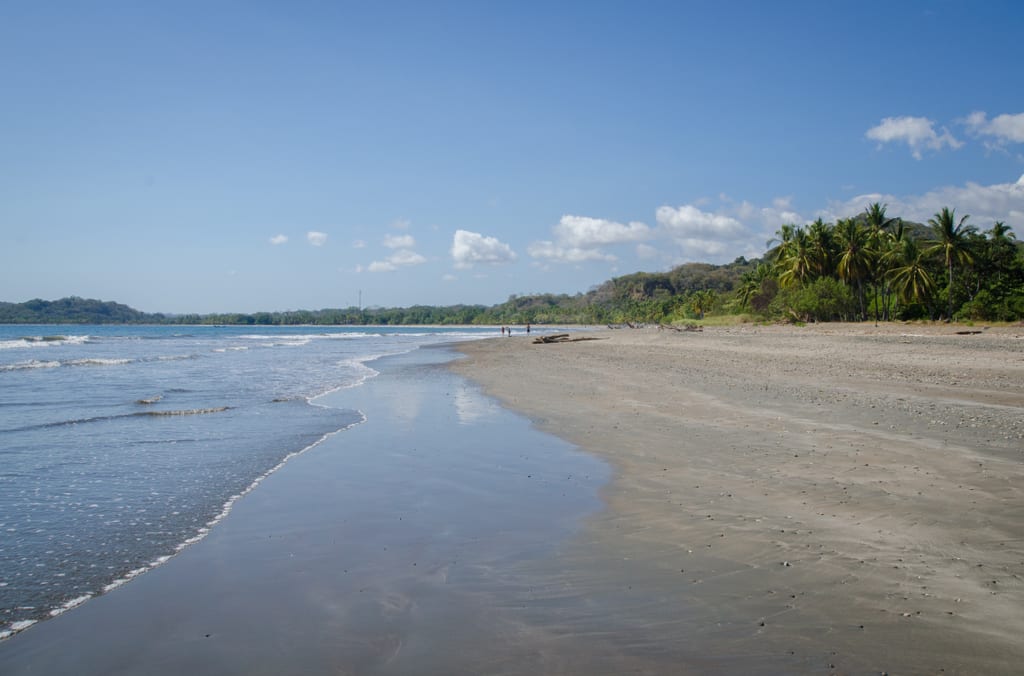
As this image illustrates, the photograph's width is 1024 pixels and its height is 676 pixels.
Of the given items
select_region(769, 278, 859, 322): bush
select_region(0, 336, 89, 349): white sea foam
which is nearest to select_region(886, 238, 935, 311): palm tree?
select_region(769, 278, 859, 322): bush

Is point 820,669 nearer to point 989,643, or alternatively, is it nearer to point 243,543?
point 989,643

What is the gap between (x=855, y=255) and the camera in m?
61.1

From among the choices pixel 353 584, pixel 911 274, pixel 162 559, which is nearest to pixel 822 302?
pixel 911 274

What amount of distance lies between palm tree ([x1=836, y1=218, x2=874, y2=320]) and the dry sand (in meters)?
51.7

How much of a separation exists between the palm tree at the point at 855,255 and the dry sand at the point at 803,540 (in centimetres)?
5172

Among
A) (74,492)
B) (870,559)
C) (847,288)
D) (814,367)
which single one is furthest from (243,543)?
(847,288)

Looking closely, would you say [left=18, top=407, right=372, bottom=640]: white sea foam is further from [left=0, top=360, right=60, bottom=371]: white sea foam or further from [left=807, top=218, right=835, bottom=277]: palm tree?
[left=807, top=218, right=835, bottom=277]: palm tree

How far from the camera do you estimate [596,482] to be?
344 inches

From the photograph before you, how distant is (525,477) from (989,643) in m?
5.94

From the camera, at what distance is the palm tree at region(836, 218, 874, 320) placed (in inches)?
2410

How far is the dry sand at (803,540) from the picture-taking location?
4.10 meters

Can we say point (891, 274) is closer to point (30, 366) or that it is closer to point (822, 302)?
point (822, 302)

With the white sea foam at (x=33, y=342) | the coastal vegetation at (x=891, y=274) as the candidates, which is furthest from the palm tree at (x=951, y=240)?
the white sea foam at (x=33, y=342)

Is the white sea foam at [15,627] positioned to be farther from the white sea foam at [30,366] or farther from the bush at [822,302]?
the bush at [822,302]
